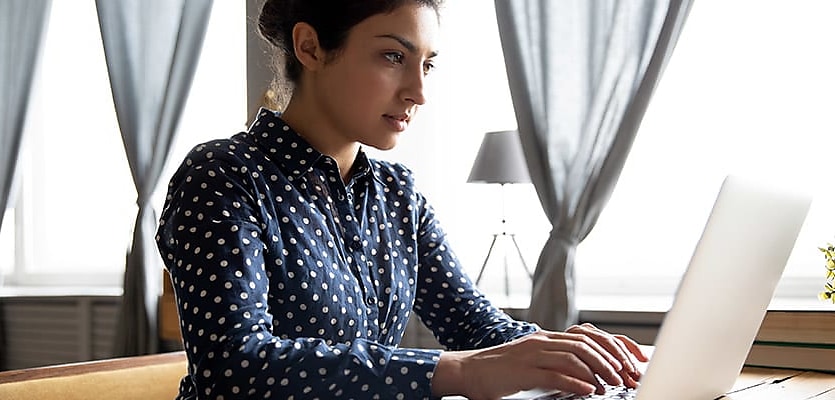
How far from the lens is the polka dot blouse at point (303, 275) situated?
3.81 ft

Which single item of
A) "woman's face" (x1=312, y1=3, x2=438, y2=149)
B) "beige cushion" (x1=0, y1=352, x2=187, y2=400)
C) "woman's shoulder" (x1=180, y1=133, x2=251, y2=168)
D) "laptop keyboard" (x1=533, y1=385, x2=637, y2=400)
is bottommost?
"beige cushion" (x1=0, y1=352, x2=187, y2=400)

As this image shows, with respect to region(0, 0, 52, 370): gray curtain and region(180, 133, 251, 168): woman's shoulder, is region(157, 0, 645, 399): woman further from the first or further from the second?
region(0, 0, 52, 370): gray curtain

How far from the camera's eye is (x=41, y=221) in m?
4.96

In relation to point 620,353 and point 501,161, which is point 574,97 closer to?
point 501,161

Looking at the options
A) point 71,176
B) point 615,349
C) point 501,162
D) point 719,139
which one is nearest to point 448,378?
point 615,349

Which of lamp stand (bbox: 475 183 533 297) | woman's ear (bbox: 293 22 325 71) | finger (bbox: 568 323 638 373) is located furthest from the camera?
lamp stand (bbox: 475 183 533 297)

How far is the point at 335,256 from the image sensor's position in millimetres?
1476

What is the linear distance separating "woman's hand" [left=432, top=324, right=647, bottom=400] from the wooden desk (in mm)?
207

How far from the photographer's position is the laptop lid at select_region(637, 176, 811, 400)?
2.97ft

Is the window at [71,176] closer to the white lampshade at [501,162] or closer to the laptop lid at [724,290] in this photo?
the white lampshade at [501,162]

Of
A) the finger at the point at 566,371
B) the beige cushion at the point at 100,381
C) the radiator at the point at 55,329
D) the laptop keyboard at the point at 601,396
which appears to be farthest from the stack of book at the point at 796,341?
the radiator at the point at 55,329

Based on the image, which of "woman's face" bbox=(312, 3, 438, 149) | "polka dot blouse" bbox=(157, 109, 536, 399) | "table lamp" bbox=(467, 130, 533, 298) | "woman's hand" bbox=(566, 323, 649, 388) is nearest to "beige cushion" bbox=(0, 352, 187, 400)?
"polka dot blouse" bbox=(157, 109, 536, 399)

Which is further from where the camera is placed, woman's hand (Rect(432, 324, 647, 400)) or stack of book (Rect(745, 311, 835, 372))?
stack of book (Rect(745, 311, 835, 372))

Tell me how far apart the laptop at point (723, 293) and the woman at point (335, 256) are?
0.39ft
